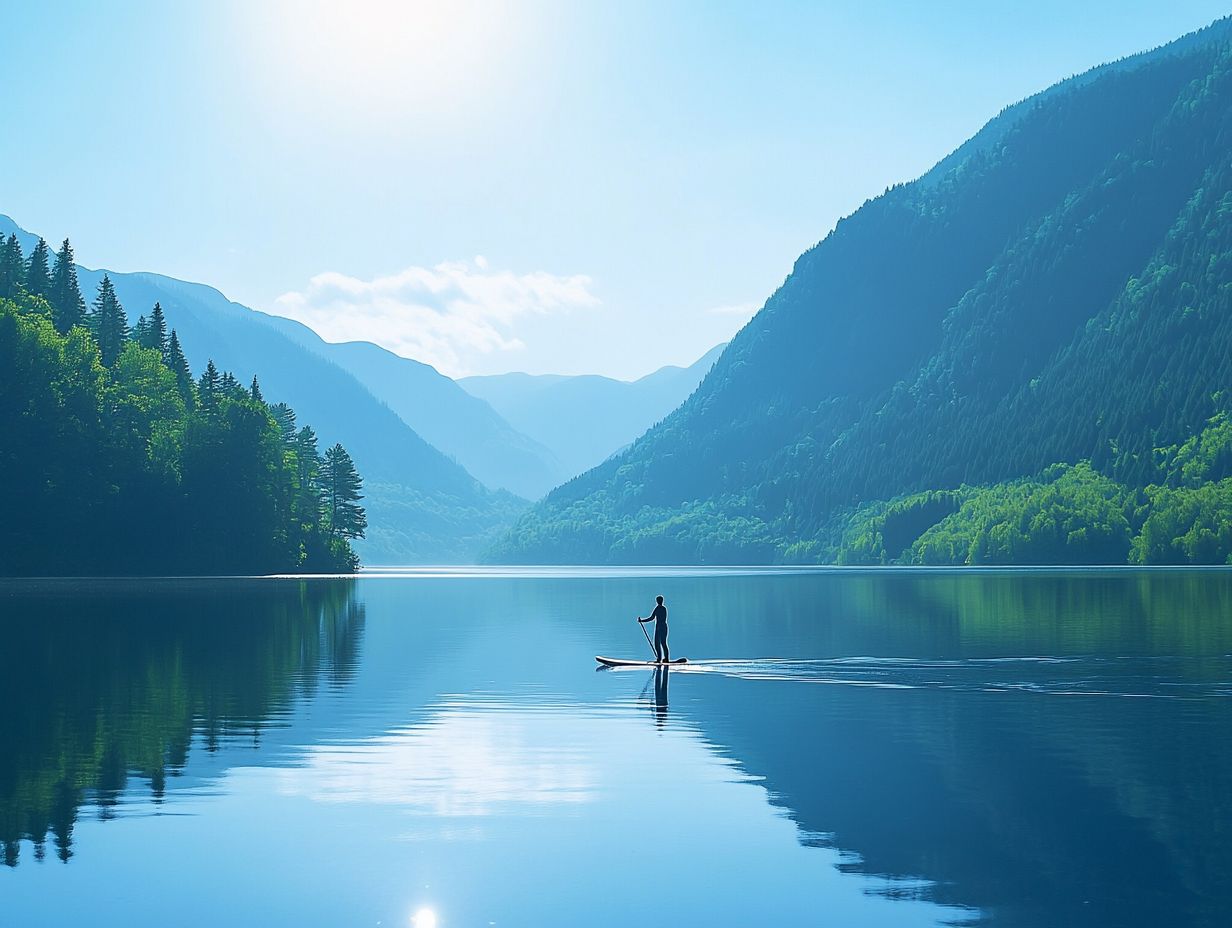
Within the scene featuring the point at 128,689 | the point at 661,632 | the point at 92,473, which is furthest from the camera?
the point at 92,473

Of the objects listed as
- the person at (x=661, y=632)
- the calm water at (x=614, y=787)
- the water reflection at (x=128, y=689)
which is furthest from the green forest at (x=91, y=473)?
the person at (x=661, y=632)

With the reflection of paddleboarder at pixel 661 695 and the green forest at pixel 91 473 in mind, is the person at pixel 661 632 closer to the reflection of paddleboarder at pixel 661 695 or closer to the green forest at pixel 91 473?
the reflection of paddleboarder at pixel 661 695

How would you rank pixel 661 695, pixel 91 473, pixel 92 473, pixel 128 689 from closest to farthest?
pixel 128 689 → pixel 661 695 → pixel 91 473 → pixel 92 473

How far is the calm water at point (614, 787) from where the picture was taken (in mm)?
21891

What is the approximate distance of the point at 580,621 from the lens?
103375 millimetres

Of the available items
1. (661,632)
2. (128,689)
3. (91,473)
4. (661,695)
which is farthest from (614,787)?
(91,473)

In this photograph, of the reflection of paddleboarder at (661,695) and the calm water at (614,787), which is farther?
the reflection of paddleboarder at (661,695)

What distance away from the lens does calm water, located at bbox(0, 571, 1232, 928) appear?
71.8ft

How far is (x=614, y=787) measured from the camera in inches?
1243

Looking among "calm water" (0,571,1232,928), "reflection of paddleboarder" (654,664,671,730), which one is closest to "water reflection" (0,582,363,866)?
"calm water" (0,571,1232,928)

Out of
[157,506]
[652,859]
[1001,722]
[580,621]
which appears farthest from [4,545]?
[652,859]

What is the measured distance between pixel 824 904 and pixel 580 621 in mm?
82023

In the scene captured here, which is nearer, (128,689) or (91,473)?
(128,689)

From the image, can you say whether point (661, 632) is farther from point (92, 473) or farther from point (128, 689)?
point (92, 473)
